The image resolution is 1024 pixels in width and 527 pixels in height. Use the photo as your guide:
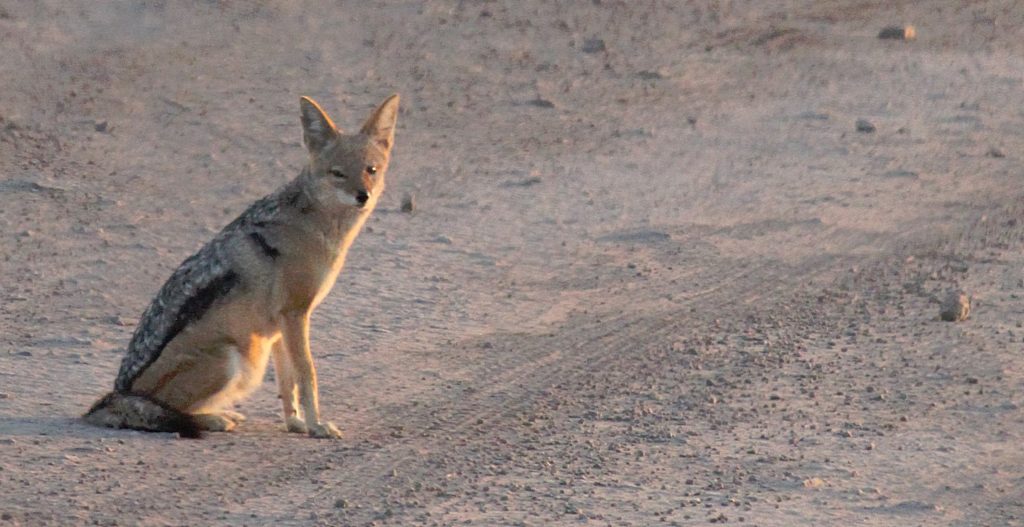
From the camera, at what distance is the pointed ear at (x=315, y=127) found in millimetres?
8438

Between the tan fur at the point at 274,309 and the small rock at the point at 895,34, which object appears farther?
the small rock at the point at 895,34

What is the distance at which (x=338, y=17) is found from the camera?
53.5 ft

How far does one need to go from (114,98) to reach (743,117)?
541 centimetres

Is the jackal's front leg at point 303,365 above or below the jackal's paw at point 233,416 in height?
above

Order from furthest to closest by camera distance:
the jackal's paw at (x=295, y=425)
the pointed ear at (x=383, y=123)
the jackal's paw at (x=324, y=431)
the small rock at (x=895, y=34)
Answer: the small rock at (x=895, y=34)
the pointed ear at (x=383, y=123)
the jackal's paw at (x=295, y=425)
the jackal's paw at (x=324, y=431)

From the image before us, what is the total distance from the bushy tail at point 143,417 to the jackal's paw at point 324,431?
526 mm

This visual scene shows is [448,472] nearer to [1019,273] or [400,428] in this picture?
[400,428]

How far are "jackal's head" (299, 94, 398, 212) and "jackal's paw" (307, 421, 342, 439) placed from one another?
3.59 ft

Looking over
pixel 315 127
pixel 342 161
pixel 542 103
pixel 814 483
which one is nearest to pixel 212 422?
pixel 342 161

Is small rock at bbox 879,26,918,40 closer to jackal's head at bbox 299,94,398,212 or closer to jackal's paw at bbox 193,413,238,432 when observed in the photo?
jackal's head at bbox 299,94,398,212

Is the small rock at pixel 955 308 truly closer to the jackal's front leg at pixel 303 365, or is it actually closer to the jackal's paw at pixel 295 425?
the jackal's front leg at pixel 303 365

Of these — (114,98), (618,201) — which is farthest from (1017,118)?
(114,98)

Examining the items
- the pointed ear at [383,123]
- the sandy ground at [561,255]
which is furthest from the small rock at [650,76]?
the pointed ear at [383,123]

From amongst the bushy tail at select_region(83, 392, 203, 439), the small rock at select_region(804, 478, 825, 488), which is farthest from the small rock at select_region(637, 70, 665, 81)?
the small rock at select_region(804, 478, 825, 488)
